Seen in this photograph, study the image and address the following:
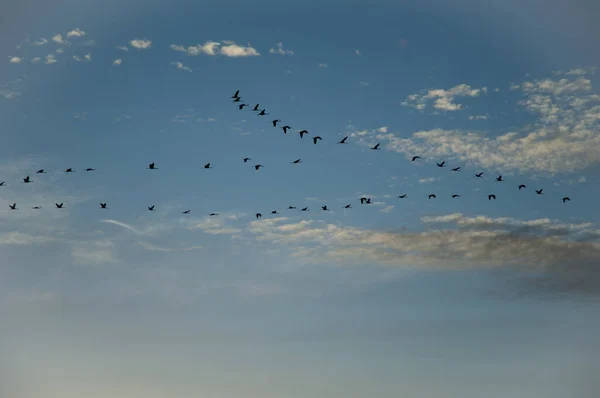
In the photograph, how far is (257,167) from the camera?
14012 cm

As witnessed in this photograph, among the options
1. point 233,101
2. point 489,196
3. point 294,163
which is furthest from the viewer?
point 489,196

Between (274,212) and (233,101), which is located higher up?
(233,101)

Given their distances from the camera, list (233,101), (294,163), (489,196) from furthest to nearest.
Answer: (489,196) < (294,163) < (233,101)

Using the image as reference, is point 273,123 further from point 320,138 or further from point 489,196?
point 489,196

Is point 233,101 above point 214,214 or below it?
above

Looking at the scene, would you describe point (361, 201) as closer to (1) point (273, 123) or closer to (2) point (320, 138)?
(2) point (320, 138)

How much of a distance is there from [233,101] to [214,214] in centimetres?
3100

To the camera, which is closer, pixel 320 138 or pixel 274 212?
pixel 320 138

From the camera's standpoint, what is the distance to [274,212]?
481 feet

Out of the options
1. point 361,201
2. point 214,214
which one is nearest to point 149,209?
point 214,214

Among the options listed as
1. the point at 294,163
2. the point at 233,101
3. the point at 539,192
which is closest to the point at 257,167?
the point at 294,163

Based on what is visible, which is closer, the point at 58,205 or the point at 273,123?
the point at 273,123

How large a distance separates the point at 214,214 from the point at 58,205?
31510 mm

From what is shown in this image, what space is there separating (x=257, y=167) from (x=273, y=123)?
1659cm
